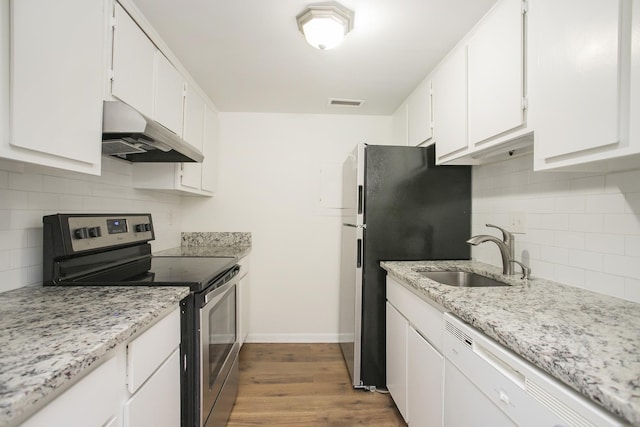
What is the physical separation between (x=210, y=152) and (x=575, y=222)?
8.42 ft

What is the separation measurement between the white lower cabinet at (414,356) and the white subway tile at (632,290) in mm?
670

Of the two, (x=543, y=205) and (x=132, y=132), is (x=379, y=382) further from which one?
(x=132, y=132)

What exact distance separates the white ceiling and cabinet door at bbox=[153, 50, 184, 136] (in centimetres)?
14

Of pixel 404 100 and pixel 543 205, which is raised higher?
pixel 404 100

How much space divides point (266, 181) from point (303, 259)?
0.87 metres

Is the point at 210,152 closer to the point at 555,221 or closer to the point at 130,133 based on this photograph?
the point at 130,133

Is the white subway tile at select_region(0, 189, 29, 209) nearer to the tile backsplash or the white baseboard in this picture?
the white baseboard

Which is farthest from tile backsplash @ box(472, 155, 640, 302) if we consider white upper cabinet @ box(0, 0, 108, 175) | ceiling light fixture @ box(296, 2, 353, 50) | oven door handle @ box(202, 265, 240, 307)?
white upper cabinet @ box(0, 0, 108, 175)

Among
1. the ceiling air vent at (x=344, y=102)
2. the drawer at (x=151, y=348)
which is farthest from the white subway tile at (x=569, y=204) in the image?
the drawer at (x=151, y=348)

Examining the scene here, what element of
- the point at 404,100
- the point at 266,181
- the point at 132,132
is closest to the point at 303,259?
the point at 266,181

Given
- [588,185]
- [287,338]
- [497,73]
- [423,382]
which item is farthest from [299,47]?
[287,338]

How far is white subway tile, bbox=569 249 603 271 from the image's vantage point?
3.78 feet

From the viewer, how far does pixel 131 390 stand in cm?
84

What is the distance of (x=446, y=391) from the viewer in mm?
1134
